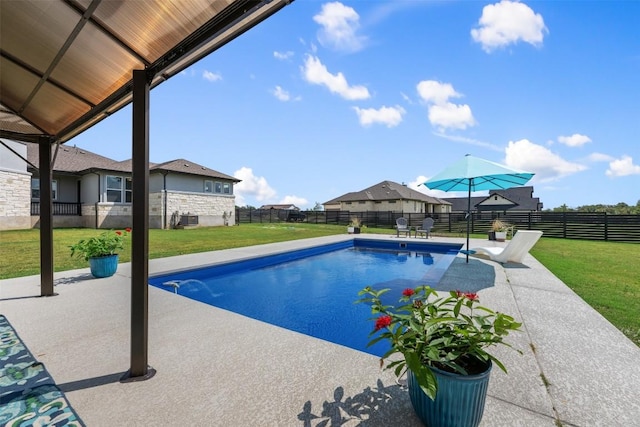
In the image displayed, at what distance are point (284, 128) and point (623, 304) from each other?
1501 cm

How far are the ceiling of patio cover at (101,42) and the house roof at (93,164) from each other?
641 inches

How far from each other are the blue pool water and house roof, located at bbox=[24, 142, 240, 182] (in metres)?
13.5

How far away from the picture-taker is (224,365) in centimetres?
252

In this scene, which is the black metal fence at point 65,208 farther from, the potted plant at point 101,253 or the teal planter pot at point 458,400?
the teal planter pot at point 458,400

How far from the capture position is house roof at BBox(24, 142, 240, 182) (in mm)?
17094

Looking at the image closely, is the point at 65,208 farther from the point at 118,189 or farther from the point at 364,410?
the point at 364,410

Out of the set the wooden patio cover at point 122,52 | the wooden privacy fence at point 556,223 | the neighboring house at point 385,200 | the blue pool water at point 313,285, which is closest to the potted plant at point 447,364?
the blue pool water at point 313,285

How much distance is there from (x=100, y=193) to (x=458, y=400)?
2085cm

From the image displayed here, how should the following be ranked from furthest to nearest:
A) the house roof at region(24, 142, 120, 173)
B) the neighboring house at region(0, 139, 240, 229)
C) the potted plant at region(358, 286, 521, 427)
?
the house roof at region(24, 142, 120, 173) < the neighboring house at region(0, 139, 240, 229) < the potted plant at region(358, 286, 521, 427)

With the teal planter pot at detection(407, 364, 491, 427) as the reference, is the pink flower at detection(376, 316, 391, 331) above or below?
above

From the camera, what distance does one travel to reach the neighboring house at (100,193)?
14.6m

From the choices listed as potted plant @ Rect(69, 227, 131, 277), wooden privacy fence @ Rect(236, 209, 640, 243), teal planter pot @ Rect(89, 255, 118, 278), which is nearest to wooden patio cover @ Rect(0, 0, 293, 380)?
potted plant @ Rect(69, 227, 131, 277)

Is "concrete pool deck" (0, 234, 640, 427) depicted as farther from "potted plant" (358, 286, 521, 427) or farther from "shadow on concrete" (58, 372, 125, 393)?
"potted plant" (358, 286, 521, 427)

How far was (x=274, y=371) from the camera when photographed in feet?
7.91
